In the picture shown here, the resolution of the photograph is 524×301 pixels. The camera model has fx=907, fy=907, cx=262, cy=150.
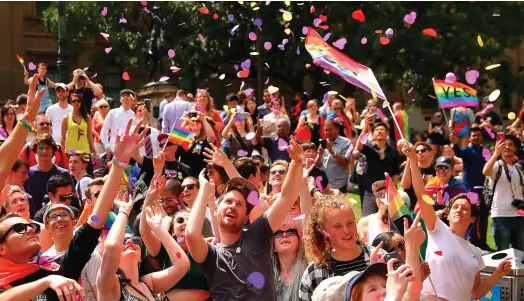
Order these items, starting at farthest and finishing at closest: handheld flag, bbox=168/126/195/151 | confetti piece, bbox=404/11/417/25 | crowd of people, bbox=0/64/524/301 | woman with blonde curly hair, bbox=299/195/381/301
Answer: confetti piece, bbox=404/11/417/25 → handheld flag, bbox=168/126/195/151 → woman with blonde curly hair, bbox=299/195/381/301 → crowd of people, bbox=0/64/524/301

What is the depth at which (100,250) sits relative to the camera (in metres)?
5.27

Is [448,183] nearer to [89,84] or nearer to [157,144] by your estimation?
[157,144]

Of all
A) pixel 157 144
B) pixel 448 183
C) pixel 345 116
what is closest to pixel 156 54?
pixel 345 116

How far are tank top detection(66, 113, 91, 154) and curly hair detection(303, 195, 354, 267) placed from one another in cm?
682

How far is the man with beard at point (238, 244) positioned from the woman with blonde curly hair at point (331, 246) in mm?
196

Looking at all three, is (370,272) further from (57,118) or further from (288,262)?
(57,118)

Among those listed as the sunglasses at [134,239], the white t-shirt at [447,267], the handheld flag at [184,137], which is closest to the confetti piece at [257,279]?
the sunglasses at [134,239]

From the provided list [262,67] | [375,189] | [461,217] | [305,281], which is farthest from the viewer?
[262,67]

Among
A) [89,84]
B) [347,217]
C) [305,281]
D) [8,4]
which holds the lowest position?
[305,281]

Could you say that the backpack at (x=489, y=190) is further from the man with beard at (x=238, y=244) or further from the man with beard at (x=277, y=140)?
the man with beard at (x=238, y=244)

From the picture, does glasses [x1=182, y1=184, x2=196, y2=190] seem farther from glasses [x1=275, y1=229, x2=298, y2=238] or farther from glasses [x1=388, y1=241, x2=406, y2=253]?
glasses [x1=388, y1=241, x2=406, y2=253]

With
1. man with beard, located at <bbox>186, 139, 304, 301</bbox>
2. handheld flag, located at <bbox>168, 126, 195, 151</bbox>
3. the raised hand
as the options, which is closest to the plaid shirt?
man with beard, located at <bbox>186, 139, 304, 301</bbox>

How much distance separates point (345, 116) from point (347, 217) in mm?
8963

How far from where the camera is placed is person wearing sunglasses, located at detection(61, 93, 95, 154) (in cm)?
1145
